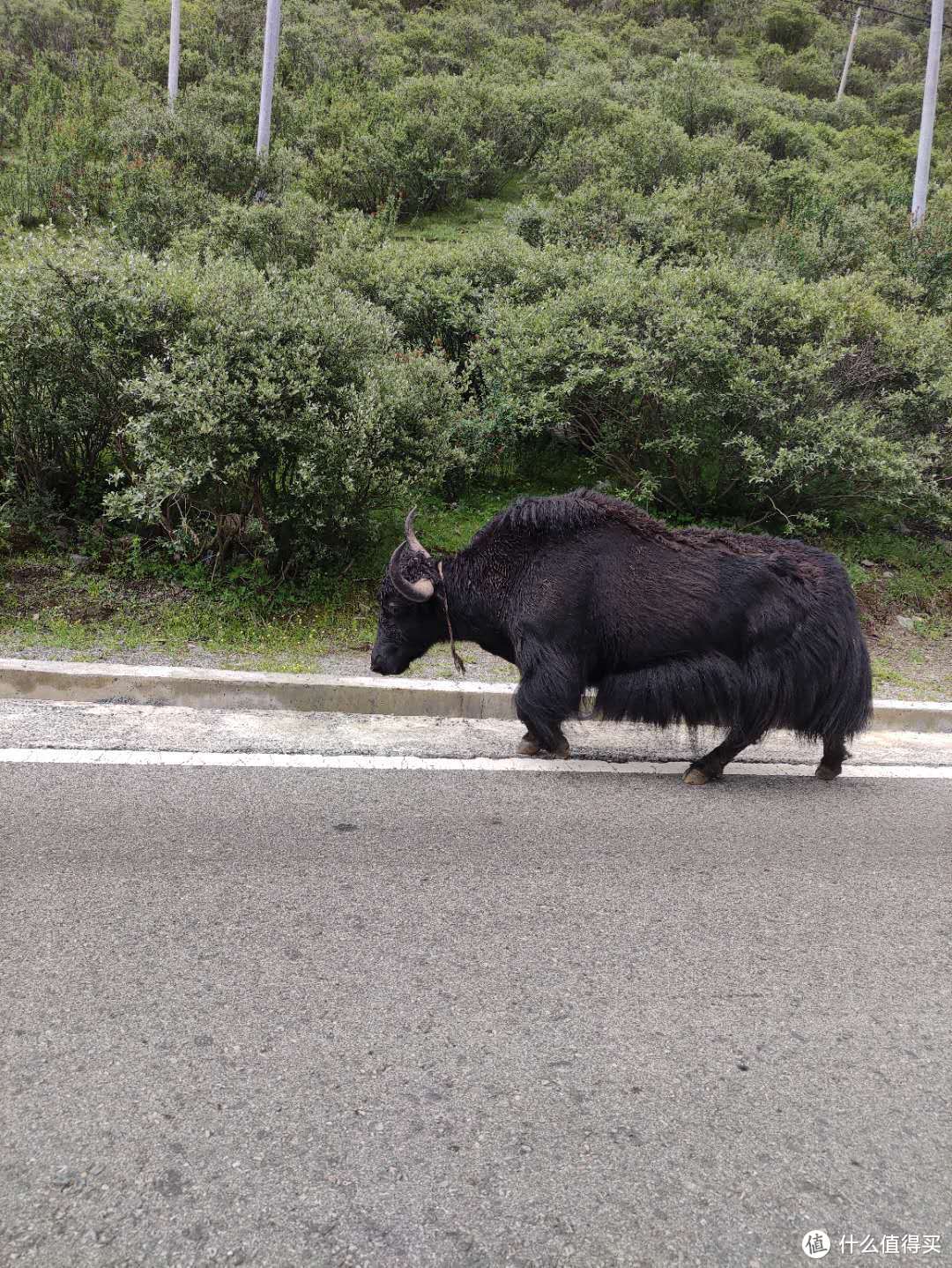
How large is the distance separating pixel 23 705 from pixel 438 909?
3.07 m

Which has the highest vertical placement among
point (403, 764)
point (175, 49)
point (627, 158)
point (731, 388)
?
point (175, 49)

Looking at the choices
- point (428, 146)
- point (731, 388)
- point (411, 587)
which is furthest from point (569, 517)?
point (428, 146)

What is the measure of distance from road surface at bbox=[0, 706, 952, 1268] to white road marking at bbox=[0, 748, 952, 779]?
5.1 inches

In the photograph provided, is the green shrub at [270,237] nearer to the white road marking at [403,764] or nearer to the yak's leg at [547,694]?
the yak's leg at [547,694]

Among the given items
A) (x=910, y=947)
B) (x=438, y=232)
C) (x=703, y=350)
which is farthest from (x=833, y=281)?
(x=438, y=232)

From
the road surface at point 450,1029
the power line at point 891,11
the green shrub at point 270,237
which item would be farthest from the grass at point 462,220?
the road surface at point 450,1029

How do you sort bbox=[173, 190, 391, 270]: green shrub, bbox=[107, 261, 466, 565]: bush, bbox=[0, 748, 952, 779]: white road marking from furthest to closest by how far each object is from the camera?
bbox=[173, 190, 391, 270]: green shrub → bbox=[107, 261, 466, 565]: bush → bbox=[0, 748, 952, 779]: white road marking

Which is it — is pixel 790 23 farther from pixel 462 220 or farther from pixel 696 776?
pixel 696 776

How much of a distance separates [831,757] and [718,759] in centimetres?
67

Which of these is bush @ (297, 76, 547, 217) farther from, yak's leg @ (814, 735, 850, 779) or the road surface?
the road surface

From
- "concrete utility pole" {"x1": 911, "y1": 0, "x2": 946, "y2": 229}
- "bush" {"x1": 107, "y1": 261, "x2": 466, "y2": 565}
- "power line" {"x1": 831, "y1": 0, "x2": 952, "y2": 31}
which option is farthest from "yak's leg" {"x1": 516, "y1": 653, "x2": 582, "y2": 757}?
"power line" {"x1": 831, "y1": 0, "x2": 952, "y2": 31}

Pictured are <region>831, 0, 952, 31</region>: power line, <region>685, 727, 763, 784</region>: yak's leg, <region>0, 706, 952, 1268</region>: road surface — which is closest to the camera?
<region>0, 706, 952, 1268</region>: road surface

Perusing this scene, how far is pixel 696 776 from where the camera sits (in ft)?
17.1

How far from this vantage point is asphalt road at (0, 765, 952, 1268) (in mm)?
2217
